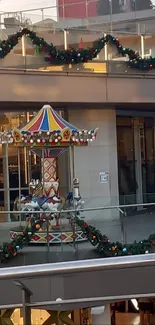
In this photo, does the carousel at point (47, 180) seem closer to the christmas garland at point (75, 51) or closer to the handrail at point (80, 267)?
the christmas garland at point (75, 51)

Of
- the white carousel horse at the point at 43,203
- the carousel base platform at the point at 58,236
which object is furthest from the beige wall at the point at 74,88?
the carousel base platform at the point at 58,236

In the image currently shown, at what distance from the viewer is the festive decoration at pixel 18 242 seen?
10102 millimetres

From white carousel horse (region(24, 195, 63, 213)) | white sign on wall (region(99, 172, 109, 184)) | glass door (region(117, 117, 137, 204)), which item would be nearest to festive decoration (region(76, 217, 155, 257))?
white carousel horse (region(24, 195, 63, 213))

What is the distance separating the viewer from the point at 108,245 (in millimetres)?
10328

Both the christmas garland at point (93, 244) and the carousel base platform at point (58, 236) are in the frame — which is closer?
the carousel base platform at point (58, 236)

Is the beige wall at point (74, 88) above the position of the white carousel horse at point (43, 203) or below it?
above

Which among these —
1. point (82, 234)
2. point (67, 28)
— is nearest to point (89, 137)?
point (82, 234)

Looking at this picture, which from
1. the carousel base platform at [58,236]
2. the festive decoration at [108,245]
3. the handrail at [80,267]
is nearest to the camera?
the handrail at [80,267]

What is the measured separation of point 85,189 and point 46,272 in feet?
43.7

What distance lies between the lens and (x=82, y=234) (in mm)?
10219

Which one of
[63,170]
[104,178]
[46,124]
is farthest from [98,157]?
[46,124]

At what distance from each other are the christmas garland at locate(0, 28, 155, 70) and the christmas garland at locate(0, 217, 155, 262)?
5673mm

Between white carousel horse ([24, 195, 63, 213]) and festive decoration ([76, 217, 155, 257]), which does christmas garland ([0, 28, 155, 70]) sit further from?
festive decoration ([76, 217, 155, 257])

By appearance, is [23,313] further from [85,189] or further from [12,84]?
[85,189]
